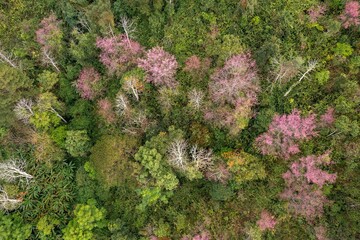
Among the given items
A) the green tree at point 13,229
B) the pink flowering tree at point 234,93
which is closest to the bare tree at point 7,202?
the green tree at point 13,229

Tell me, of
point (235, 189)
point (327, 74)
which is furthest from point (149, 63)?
point (327, 74)

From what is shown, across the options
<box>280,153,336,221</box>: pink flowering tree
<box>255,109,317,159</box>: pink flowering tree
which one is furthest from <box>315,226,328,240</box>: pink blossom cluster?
<box>255,109,317,159</box>: pink flowering tree

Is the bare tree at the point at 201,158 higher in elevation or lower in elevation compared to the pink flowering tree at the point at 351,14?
lower

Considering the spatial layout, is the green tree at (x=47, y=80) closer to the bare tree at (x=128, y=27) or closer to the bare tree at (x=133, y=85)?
the bare tree at (x=133, y=85)

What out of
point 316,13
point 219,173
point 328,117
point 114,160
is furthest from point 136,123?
point 316,13

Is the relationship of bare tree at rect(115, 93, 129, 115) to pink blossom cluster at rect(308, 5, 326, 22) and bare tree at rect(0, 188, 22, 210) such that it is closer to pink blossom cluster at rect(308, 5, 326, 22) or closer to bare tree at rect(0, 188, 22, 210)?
bare tree at rect(0, 188, 22, 210)

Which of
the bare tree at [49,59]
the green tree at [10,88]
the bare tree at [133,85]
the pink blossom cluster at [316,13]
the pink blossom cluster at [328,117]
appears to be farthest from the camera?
the bare tree at [49,59]
